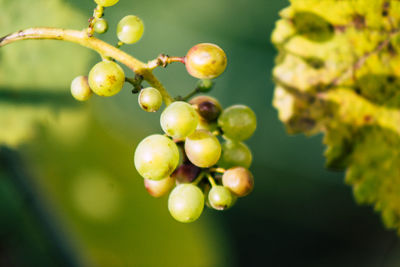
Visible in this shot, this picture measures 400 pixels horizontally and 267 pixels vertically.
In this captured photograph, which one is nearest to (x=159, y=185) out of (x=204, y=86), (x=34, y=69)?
(x=204, y=86)

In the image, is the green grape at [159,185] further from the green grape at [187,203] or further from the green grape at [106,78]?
the green grape at [106,78]

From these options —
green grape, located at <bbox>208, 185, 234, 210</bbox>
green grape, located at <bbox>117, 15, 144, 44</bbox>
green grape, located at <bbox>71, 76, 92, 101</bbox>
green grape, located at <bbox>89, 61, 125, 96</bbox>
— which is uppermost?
green grape, located at <bbox>117, 15, 144, 44</bbox>

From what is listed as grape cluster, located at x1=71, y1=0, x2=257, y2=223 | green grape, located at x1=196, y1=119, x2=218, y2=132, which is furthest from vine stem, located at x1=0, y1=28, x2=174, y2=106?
green grape, located at x1=196, y1=119, x2=218, y2=132

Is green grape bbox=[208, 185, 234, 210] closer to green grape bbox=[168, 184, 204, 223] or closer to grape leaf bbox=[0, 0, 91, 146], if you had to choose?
green grape bbox=[168, 184, 204, 223]

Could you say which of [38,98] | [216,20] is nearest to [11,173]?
[38,98]

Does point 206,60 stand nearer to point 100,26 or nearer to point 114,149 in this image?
point 100,26

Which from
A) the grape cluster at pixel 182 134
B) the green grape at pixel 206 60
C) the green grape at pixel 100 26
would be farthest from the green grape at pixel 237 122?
the green grape at pixel 100 26
